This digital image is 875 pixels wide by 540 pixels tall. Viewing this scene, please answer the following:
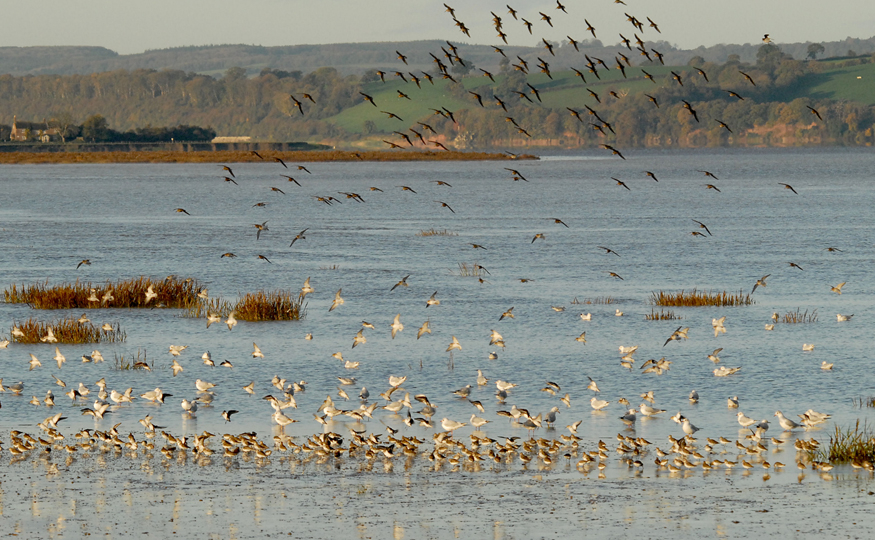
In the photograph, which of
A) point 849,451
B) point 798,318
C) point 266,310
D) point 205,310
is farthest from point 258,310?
point 849,451

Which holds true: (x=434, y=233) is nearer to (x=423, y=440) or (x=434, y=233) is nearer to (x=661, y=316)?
(x=661, y=316)

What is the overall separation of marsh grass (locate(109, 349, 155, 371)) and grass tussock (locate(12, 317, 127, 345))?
2.38 meters

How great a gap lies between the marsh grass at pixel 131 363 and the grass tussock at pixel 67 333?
7.79 ft

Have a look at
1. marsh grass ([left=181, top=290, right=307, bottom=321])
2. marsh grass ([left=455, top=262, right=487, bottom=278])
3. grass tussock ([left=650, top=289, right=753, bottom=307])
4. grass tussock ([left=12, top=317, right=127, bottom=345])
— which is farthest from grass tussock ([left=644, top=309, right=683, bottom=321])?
grass tussock ([left=12, top=317, right=127, bottom=345])

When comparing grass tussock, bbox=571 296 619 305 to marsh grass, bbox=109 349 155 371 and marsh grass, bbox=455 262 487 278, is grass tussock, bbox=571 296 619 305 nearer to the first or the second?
marsh grass, bbox=455 262 487 278

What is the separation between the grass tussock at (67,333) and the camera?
3394 cm

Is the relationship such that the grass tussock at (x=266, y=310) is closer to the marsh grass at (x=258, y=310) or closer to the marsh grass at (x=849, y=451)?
the marsh grass at (x=258, y=310)

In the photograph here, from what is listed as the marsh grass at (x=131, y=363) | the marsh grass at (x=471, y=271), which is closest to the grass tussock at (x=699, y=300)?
the marsh grass at (x=471, y=271)

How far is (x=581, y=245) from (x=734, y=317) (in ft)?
105

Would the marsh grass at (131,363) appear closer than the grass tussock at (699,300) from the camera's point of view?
Yes

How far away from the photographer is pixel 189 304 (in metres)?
42.0

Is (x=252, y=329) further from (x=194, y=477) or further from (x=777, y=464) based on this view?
(x=777, y=464)

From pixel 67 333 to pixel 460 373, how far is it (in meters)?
12.3

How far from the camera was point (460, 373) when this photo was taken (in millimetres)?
29875
